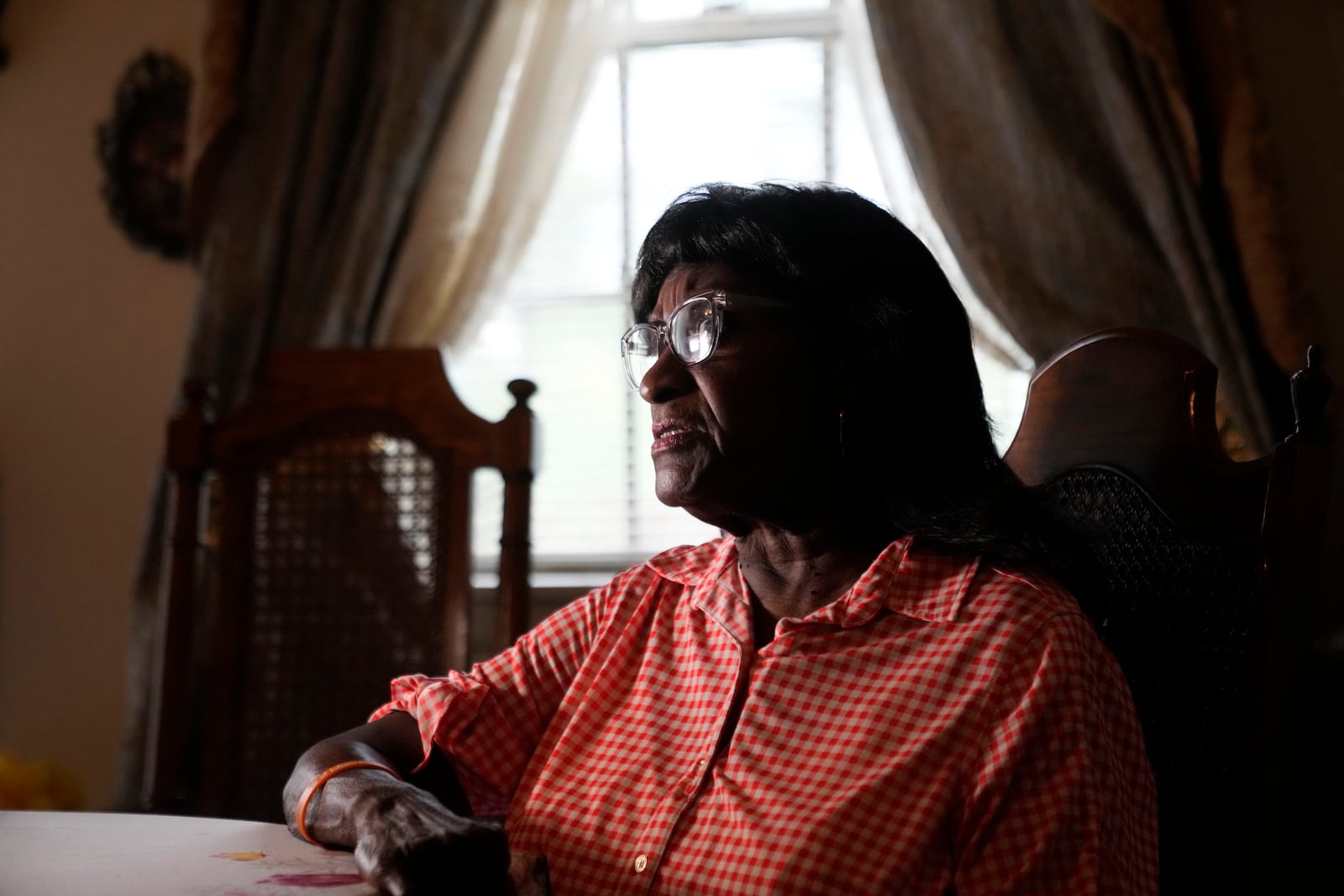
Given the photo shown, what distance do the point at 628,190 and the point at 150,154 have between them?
1132 millimetres

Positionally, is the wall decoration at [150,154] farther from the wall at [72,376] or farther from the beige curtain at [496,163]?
the beige curtain at [496,163]

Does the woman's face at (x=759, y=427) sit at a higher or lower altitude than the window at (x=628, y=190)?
lower

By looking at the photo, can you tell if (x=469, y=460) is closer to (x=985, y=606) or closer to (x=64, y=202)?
(x=985, y=606)

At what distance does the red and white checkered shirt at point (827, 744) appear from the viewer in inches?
36.8

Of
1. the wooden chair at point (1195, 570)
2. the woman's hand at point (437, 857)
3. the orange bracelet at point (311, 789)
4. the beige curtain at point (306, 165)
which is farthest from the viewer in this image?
the beige curtain at point (306, 165)

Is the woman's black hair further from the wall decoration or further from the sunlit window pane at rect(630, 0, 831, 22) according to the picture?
the wall decoration

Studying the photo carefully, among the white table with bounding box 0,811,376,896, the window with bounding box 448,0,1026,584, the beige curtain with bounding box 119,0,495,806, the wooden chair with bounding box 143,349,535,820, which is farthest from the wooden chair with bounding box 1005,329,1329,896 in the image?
the beige curtain with bounding box 119,0,495,806

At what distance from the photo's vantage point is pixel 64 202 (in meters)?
2.72

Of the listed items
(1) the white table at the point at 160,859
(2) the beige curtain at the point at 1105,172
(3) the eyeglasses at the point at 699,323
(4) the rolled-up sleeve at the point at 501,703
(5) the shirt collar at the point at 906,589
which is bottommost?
(1) the white table at the point at 160,859

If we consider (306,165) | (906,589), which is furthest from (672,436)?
(306,165)

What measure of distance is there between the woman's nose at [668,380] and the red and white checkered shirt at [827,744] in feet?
0.66

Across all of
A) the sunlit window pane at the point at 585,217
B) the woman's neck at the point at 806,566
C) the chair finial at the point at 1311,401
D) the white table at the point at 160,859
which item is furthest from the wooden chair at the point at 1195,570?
the sunlit window pane at the point at 585,217

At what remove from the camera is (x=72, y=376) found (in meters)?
2.68

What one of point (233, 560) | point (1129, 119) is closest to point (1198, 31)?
point (1129, 119)
